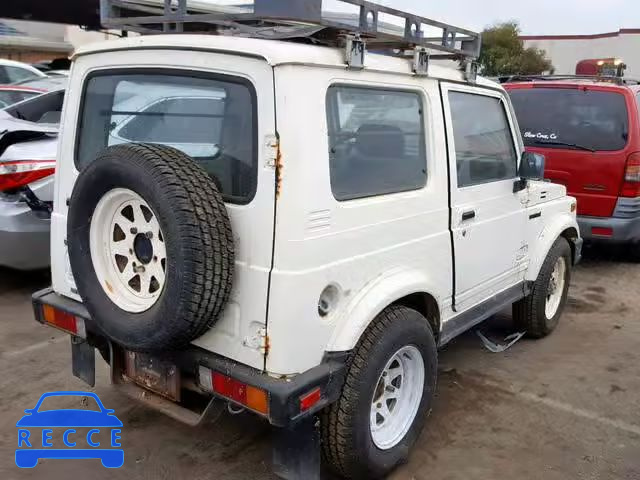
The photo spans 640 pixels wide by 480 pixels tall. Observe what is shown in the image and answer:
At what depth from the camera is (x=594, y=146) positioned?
20.8 feet

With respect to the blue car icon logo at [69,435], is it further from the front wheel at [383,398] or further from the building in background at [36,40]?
the building in background at [36,40]

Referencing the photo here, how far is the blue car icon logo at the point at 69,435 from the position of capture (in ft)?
10.6

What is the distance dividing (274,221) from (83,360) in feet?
5.36

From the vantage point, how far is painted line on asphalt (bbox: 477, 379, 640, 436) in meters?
3.62

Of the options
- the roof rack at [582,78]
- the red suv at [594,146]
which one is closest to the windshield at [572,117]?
the red suv at [594,146]

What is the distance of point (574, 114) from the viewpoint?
653 cm

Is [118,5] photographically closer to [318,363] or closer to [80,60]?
[80,60]

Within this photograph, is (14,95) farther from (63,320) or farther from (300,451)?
(300,451)

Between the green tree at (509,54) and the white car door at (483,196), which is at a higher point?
the green tree at (509,54)

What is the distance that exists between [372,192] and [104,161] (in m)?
1.13

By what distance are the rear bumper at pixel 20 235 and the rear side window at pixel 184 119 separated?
84.5 inches

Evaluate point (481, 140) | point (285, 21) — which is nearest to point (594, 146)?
point (481, 140)

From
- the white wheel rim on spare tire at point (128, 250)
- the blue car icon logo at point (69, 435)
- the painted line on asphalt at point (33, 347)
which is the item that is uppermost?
the white wheel rim on spare tire at point (128, 250)

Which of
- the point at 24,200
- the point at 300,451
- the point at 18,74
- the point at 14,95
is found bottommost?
the point at 300,451
